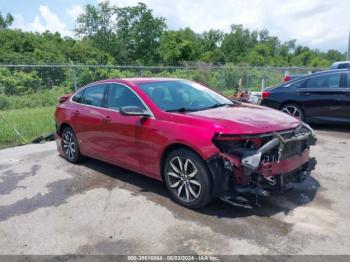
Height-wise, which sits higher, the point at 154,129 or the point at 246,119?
the point at 246,119

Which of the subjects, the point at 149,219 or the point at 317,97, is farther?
the point at 317,97

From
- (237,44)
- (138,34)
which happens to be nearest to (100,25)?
(138,34)

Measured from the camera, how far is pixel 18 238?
4.05 meters

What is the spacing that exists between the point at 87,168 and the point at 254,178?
133 inches

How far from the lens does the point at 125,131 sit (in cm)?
537

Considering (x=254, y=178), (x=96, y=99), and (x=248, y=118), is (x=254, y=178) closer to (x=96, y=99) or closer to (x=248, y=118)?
(x=248, y=118)

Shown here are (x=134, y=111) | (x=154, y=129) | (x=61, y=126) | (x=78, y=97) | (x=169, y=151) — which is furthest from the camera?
(x=61, y=126)

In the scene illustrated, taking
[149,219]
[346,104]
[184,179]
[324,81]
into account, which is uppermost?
[324,81]

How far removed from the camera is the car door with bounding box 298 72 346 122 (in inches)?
360

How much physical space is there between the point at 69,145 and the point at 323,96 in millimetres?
6147

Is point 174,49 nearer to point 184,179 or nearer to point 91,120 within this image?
point 91,120

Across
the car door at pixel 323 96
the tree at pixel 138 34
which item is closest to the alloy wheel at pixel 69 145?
the car door at pixel 323 96

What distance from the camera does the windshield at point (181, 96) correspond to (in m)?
5.18

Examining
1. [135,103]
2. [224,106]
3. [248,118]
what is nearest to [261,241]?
[248,118]
